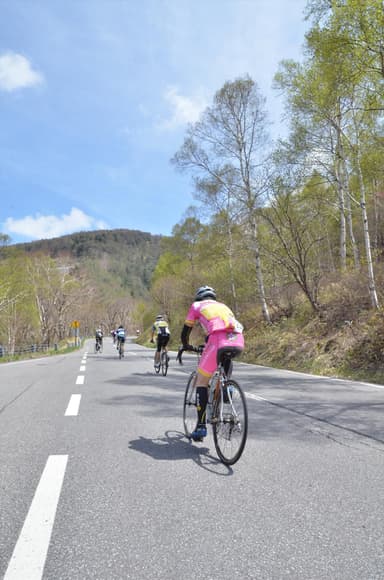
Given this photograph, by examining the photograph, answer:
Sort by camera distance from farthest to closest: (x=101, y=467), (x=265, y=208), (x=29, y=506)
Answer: (x=265, y=208) < (x=101, y=467) < (x=29, y=506)

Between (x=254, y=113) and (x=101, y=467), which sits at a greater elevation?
(x=254, y=113)

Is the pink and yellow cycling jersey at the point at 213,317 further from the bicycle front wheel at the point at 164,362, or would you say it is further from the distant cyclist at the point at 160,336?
the distant cyclist at the point at 160,336

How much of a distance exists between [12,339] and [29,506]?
46.4m

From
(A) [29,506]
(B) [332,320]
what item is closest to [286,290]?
(B) [332,320]

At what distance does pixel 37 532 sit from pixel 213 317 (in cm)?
243

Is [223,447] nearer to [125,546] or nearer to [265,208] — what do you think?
[125,546]

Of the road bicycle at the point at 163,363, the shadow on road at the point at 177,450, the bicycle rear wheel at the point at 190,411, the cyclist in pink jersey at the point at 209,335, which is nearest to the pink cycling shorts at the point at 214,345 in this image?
the cyclist in pink jersey at the point at 209,335

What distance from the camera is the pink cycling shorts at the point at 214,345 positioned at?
4246mm

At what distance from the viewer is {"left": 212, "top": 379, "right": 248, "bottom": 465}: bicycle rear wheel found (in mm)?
3758

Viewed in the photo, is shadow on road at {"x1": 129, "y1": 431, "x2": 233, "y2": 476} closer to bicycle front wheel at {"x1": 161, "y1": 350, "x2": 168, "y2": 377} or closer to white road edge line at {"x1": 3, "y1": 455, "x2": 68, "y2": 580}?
white road edge line at {"x1": 3, "y1": 455, "x2": 68, "y2": 580}

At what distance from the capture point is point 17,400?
7.75 metres

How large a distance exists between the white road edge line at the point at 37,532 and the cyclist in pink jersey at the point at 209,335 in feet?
4.96

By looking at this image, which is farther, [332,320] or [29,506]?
[332,320]

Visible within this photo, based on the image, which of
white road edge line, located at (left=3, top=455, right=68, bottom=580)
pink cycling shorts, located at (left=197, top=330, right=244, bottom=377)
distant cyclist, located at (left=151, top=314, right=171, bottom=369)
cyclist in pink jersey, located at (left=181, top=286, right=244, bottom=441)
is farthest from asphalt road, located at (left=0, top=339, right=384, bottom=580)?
distant cyclist, located at (left=151, top=314, right=171, bottom=369)
